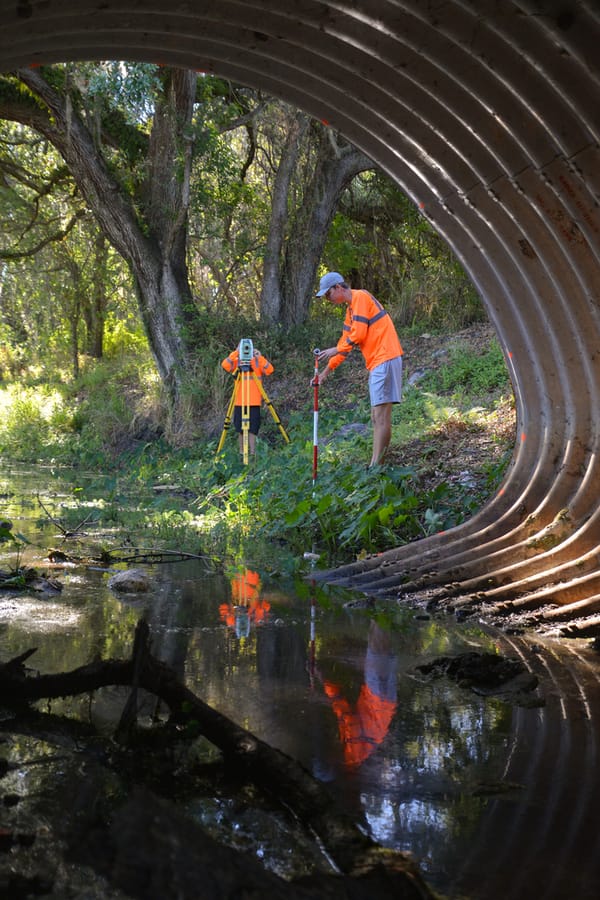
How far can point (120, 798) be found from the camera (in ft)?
7.42

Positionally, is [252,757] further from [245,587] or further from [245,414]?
[245,414]

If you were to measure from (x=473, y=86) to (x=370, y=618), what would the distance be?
2.80 m

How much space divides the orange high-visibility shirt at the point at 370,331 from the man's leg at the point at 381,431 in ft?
1.39

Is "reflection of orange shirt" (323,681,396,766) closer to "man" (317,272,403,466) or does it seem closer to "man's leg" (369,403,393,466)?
"man's leg" (369,403,393,466)

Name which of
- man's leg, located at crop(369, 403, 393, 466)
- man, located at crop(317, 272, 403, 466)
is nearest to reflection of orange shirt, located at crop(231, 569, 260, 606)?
man's leg, located at crop(369, 403, 393, 466)

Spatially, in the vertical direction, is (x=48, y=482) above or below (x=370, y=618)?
above

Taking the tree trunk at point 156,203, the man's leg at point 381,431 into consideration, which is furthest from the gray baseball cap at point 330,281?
the tree trunk at point 156,203

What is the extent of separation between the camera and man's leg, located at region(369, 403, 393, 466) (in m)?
8.65

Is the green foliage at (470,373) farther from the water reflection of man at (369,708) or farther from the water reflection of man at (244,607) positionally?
the water reflection of man at (369,708)

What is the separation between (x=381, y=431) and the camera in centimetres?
879

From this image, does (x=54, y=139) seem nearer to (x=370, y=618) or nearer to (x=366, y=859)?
(x=370, y=618)

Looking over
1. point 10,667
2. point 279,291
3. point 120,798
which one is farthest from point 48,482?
point 120,798

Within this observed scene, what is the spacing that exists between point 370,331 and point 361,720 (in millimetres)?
6296

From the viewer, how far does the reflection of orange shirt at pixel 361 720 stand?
274cm
